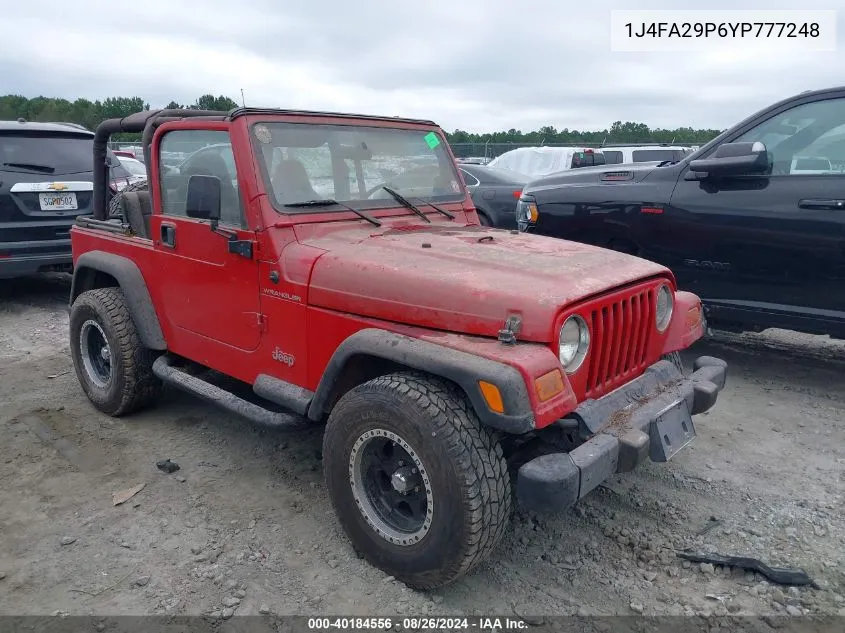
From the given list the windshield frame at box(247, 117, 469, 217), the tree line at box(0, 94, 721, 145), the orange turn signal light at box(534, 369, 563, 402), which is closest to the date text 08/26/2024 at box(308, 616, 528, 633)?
the orange turn signal light at box(534, 369, 563, 402)

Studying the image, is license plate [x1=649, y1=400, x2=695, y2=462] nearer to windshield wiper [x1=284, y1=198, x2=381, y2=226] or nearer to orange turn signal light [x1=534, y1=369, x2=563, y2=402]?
orange turn signal light [x1=534, y1=369, x2=563, y2=402]

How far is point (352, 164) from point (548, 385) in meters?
1.92

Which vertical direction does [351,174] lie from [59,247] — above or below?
above

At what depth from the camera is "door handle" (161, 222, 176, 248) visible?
3.89 meters

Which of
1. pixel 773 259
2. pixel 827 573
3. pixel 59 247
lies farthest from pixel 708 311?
Answer: pixel 59 247

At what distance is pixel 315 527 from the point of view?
325 centimetres

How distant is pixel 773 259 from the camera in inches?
183

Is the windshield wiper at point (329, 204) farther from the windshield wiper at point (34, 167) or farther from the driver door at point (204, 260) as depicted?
the windshield wiper at point (34, 167)

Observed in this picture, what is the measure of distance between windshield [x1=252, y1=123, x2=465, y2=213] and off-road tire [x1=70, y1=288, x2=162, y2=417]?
1.60 metres

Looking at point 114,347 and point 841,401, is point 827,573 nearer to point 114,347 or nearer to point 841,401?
point 841,401

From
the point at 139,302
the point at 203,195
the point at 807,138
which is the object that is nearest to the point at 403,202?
the point at 203,195

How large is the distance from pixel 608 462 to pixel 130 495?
2.50 metres

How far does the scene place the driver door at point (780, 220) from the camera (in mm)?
4445

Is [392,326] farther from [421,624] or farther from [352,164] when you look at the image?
[352,164]
